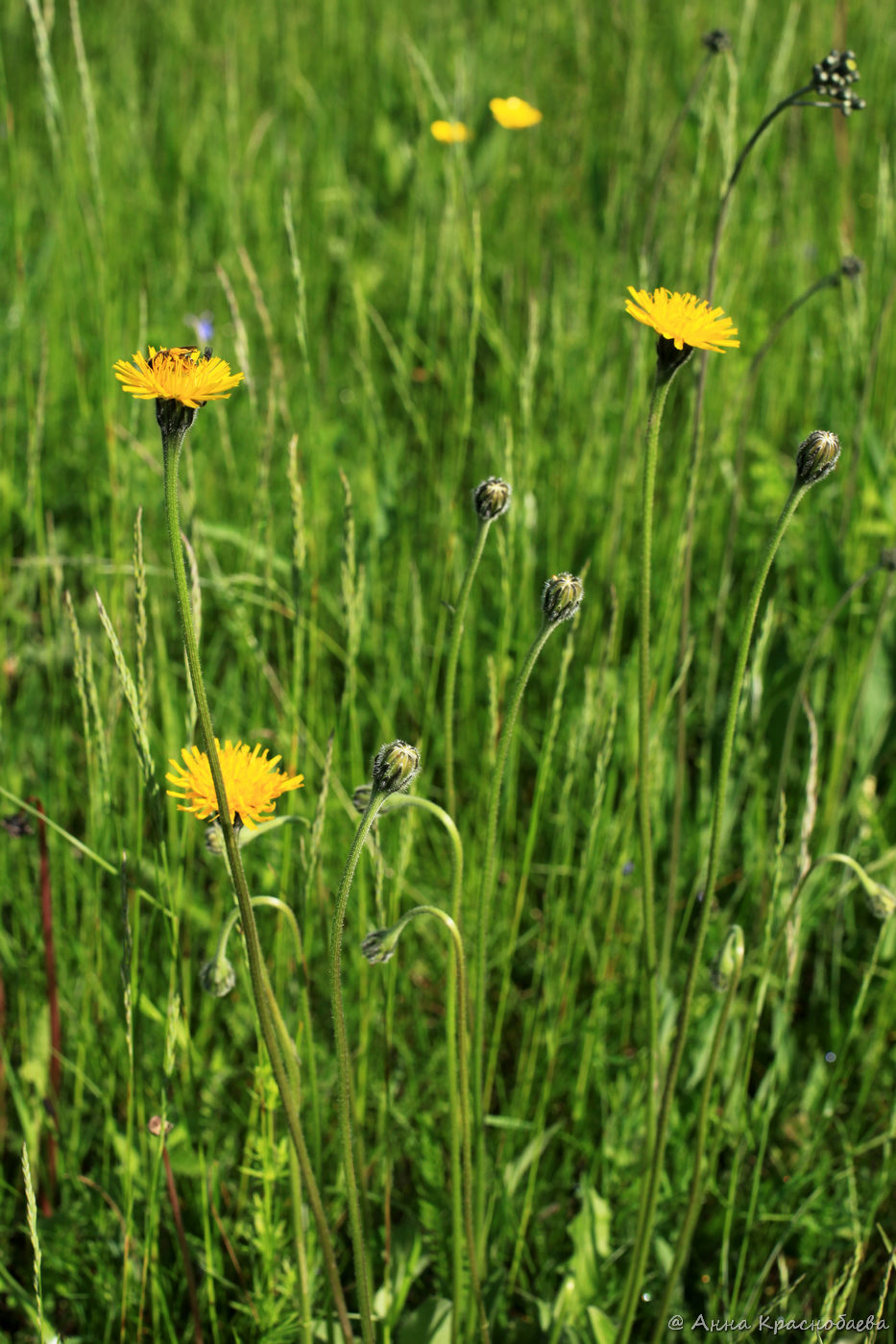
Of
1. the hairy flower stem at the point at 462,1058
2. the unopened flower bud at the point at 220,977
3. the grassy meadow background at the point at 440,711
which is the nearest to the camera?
the hairy flower stem at the point at 462,1058

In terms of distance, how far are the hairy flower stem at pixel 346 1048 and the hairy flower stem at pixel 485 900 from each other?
131 mm

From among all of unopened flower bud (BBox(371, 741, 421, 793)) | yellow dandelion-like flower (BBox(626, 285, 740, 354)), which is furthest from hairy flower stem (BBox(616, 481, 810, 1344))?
unopened flower bud (BBox(371, 741, 421, 793))

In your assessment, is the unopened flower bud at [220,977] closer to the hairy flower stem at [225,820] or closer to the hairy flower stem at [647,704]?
the hairy flower stem at [225,820]

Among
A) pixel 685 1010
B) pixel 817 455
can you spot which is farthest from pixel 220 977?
pixel 817 455

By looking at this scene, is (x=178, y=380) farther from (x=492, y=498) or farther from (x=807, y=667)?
(x=807, y=667)

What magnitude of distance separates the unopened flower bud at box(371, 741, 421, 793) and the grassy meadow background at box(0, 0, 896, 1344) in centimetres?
20

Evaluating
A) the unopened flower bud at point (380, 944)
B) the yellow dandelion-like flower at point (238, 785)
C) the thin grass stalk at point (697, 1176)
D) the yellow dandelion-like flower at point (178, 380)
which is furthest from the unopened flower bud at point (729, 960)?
the yellow dandelion-like flower at point (178, 380)

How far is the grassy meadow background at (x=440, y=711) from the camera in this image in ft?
4.10

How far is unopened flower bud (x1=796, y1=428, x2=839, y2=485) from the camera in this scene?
90 centimetres

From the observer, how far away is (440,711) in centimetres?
187

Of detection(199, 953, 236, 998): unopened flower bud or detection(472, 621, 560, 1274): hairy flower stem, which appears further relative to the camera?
detection(199, 953, 236, 998): unopened flower bud

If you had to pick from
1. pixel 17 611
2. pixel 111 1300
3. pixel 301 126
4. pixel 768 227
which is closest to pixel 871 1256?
pixel 111 1300

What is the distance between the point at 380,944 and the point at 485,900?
128 millimetres

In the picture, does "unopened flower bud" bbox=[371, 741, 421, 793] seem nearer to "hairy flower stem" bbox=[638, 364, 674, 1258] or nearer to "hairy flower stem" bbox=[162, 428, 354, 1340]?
"hairy flower stem" bbox=[162, 428, 354, 1340]
